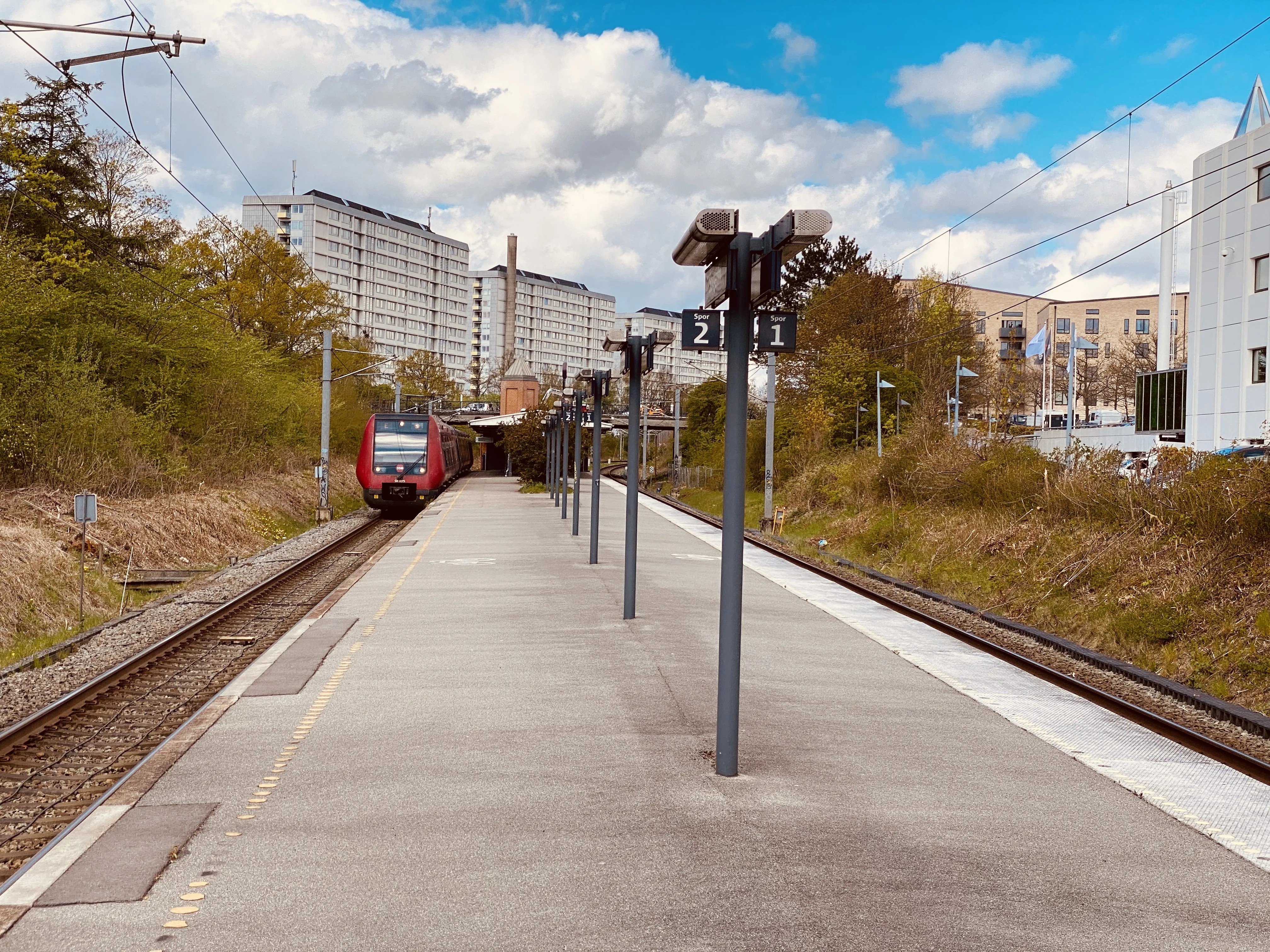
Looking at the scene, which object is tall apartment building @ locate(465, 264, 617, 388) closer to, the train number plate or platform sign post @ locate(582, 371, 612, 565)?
the train number plate

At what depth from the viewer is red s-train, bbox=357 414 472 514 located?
37750 mm

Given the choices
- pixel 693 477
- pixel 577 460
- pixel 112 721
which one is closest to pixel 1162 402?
pixel 693 477

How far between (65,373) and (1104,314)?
11061 centimetres

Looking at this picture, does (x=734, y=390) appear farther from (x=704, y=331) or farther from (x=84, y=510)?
(x=84, y=510)

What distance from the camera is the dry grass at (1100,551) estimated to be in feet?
41.3

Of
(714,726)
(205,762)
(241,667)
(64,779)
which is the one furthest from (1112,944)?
(241,667)

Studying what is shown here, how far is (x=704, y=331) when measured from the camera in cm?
684

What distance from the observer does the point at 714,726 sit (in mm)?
7969

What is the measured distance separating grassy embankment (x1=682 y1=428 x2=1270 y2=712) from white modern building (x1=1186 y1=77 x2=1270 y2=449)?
1447cm

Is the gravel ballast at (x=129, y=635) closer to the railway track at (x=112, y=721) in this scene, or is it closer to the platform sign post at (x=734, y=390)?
the railway track at (x=112, y=721)

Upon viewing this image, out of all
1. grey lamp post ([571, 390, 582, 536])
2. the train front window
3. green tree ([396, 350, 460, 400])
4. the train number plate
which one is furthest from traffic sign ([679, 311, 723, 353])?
green tree ([396, 350, 460, 400])

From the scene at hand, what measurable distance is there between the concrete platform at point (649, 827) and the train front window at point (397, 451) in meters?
27.5

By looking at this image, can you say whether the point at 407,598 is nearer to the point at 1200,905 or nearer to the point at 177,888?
the point at 177,888

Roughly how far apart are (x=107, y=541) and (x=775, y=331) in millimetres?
19295
